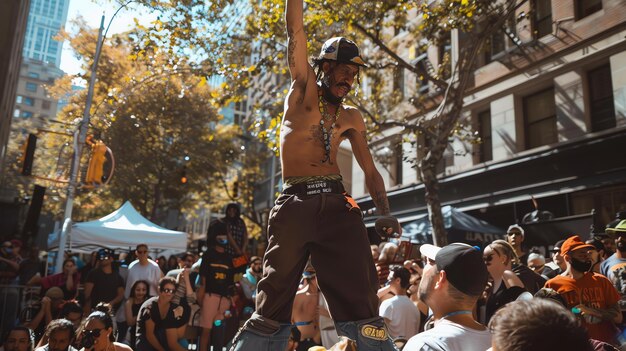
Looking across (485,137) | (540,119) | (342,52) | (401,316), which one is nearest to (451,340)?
(342,52)

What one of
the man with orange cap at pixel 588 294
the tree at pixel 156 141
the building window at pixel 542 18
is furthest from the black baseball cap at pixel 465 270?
the tree at pixel 156 141

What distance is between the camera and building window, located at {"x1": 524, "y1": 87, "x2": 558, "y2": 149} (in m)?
16.4

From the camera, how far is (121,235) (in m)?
13.8

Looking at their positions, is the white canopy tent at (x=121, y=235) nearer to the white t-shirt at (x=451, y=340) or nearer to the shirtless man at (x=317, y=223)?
the shirtless man at (x=317, y=223)

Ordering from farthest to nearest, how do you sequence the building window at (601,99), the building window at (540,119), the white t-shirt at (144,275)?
the building window at (540,119), the building window at (601,99), the white t-shirt at (144,275)

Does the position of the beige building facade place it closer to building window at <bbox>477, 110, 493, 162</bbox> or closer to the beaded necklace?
building window at <bbox>477, 110, 493, 162</bbox>

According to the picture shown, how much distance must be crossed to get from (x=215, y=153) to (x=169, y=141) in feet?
9.15

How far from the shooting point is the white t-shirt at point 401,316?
6.27 metres

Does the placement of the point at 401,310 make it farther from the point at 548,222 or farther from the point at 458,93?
the point at 548,222

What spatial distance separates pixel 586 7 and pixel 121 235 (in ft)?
50.0

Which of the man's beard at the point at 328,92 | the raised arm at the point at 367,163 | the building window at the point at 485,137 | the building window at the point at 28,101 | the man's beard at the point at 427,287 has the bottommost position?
the man's beard at the point at 427,287

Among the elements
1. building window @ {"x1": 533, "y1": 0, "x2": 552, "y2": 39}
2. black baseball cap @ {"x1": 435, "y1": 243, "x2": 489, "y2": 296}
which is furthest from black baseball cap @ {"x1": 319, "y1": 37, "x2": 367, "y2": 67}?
building window @ {"x1": 533, "y1": 0, "x2": 552, "y2": 39}

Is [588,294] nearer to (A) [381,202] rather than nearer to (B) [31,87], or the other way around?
(A) [381,202]

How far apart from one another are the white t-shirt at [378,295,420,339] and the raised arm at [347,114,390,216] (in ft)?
10.4
